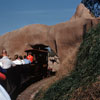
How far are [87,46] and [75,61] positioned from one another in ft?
2.96

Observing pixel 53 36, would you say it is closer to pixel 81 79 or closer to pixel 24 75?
pixel 24 75

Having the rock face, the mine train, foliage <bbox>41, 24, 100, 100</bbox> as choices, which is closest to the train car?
the mine train

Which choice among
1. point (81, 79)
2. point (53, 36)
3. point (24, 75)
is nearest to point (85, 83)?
point (81, 79)

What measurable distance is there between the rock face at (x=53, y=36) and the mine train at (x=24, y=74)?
3271 millimetres

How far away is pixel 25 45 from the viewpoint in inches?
901

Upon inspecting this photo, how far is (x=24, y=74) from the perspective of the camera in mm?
11273

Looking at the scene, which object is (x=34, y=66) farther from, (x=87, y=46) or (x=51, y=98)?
(x=51, y=98)

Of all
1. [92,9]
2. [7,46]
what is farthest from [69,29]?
[92,9]

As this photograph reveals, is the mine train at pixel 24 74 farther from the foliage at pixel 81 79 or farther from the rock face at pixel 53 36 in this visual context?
the rock face at pixel 53 36

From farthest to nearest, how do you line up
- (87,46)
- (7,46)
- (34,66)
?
(7,46) → (34,66) → (87,46)

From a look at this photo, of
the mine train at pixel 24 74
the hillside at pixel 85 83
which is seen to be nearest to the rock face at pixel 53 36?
the mine train at pixel 24 74

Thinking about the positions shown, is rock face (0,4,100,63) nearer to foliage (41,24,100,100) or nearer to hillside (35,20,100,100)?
hillside (35,20,100,100)

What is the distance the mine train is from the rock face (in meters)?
3.27

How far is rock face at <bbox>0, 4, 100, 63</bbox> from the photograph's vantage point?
2061 cm
